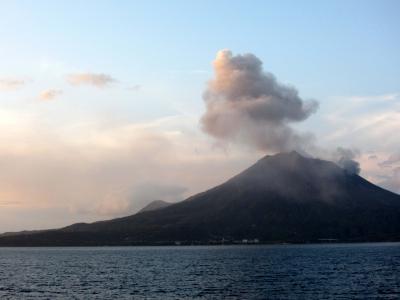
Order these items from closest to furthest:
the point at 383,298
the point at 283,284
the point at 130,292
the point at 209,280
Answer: the point at 383,298, the point at 130,292, the point at 283,284, the point at 209,280

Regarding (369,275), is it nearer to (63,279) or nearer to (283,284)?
(283,284)

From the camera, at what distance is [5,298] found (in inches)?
2213

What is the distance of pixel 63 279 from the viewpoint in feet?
259

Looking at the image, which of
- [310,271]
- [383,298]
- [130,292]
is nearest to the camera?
[383,298]

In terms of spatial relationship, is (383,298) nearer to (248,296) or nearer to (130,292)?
(248,296)

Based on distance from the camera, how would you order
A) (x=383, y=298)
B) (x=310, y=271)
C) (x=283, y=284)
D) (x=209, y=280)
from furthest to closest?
1. (x=310, y=271)
2. (x=209, y=280)
3. (x=283, y=284)
4. (x=383, y=298)

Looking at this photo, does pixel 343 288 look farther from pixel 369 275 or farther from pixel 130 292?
pixel 130 292

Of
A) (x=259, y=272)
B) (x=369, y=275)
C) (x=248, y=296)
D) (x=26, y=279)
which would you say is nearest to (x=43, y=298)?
(x=248, y=296)

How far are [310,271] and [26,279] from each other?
3917 centimetres

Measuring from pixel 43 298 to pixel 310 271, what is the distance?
41606 millimetres

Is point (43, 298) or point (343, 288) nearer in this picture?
point (43, 298)

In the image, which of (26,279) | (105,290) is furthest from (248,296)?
(26,279)

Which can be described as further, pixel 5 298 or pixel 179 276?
pixel 179 276

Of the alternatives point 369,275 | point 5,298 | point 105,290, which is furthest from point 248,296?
point 369,275
